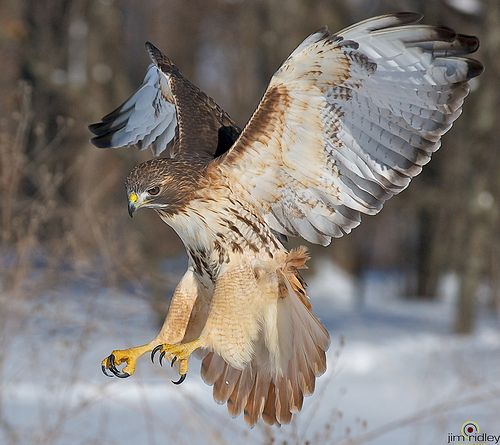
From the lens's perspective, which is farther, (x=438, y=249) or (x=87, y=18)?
(x=438, y=249)

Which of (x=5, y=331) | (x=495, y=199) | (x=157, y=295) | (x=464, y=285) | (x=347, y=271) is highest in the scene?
(x=5, y=331)

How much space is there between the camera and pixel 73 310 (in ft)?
29.8

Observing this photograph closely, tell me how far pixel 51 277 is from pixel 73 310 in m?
2.28

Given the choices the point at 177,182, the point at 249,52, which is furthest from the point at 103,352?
the point at 249,52

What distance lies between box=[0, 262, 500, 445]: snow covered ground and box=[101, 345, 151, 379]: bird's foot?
138 cm

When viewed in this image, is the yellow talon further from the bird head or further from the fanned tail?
the bird head

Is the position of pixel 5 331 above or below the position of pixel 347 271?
above

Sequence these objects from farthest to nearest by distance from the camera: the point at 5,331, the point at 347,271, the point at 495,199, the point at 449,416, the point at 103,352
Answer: the point at 347,271 → the point at 495,199 → the point at 103,352 → the point at 449,416 → the point at 5,331

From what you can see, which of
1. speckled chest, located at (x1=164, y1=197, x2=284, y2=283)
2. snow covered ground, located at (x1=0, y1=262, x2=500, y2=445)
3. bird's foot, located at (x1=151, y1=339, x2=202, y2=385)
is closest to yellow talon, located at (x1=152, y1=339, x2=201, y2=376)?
bird's foot, located at (x1=151, y1=339, x2=202, y2=385)

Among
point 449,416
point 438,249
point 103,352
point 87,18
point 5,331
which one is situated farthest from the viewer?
point 438,249

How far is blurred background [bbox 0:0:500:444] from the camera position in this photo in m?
6.60

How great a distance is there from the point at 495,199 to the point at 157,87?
625 centimetres

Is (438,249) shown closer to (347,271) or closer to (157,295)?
(347,271)

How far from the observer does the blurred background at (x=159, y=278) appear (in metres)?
6.60
